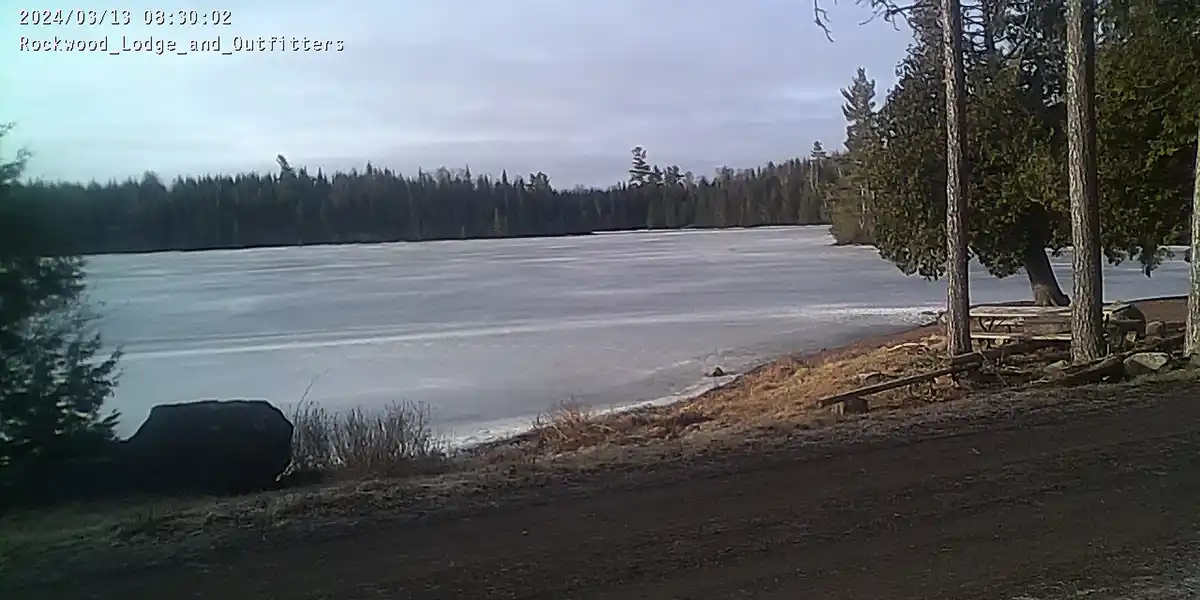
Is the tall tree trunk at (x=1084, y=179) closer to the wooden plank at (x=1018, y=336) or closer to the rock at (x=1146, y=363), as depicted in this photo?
the rock at (x=1146, y=363)

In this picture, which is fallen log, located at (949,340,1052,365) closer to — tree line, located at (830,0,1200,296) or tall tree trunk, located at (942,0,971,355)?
tall tree trunk, located at (942,0,971,355)

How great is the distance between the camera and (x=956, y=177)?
1499 cm

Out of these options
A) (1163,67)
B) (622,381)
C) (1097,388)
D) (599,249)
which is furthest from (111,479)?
(599,249)

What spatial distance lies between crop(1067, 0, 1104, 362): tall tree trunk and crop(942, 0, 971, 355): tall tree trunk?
1.60 meters

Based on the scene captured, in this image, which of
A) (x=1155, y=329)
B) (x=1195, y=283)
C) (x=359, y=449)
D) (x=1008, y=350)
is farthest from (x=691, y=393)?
(x=359, y=449)

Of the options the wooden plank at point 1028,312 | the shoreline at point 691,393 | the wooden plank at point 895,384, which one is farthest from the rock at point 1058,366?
the shoreline at point 691,393

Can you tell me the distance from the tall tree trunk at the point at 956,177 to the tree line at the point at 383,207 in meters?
10.1

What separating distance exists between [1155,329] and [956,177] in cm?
533

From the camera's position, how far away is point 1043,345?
16422 millimetres

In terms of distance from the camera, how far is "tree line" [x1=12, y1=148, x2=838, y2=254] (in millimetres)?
10891

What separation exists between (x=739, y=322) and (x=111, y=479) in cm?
2255

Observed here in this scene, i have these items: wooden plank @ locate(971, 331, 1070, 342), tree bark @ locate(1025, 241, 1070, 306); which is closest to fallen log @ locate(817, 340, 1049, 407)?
wooden plank @ locate(971, 331, 1070, 342)

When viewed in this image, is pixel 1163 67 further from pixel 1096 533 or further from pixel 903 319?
pixel 903 319

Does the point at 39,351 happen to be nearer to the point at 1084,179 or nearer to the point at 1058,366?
the point at 1058,366
